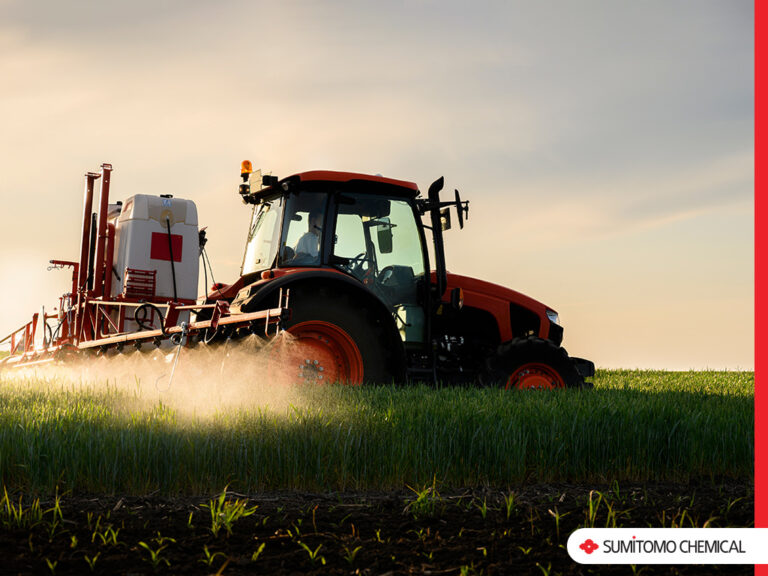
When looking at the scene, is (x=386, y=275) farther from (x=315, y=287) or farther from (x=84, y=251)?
(x=84, y=251)

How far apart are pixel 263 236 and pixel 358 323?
197 centimetres

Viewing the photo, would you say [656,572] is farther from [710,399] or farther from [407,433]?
[710,399]

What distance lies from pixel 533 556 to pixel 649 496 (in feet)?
5.84

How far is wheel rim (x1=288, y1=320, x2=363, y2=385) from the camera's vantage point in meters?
6.93

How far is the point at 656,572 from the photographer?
10.4ft

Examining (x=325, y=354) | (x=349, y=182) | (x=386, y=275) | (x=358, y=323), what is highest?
(x=349, y=182)

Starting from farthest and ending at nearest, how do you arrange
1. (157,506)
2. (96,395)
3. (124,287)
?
(124,287) → (96,395) → (157,506)

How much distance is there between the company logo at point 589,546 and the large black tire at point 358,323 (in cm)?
401

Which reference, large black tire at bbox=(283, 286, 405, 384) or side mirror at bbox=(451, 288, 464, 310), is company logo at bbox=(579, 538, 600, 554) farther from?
side mirror at bbox=(451, 288, 464, 310)

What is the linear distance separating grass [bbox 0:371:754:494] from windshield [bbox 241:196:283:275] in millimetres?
2101

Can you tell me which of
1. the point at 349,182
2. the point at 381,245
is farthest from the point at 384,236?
the point at 349,182

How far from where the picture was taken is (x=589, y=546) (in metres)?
3.17

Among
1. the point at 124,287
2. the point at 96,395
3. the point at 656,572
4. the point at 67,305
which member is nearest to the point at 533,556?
the point at 656,572

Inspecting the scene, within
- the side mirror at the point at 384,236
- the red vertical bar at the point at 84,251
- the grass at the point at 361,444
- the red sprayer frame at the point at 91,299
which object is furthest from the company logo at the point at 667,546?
the red vertical bar at the point at 84,251
